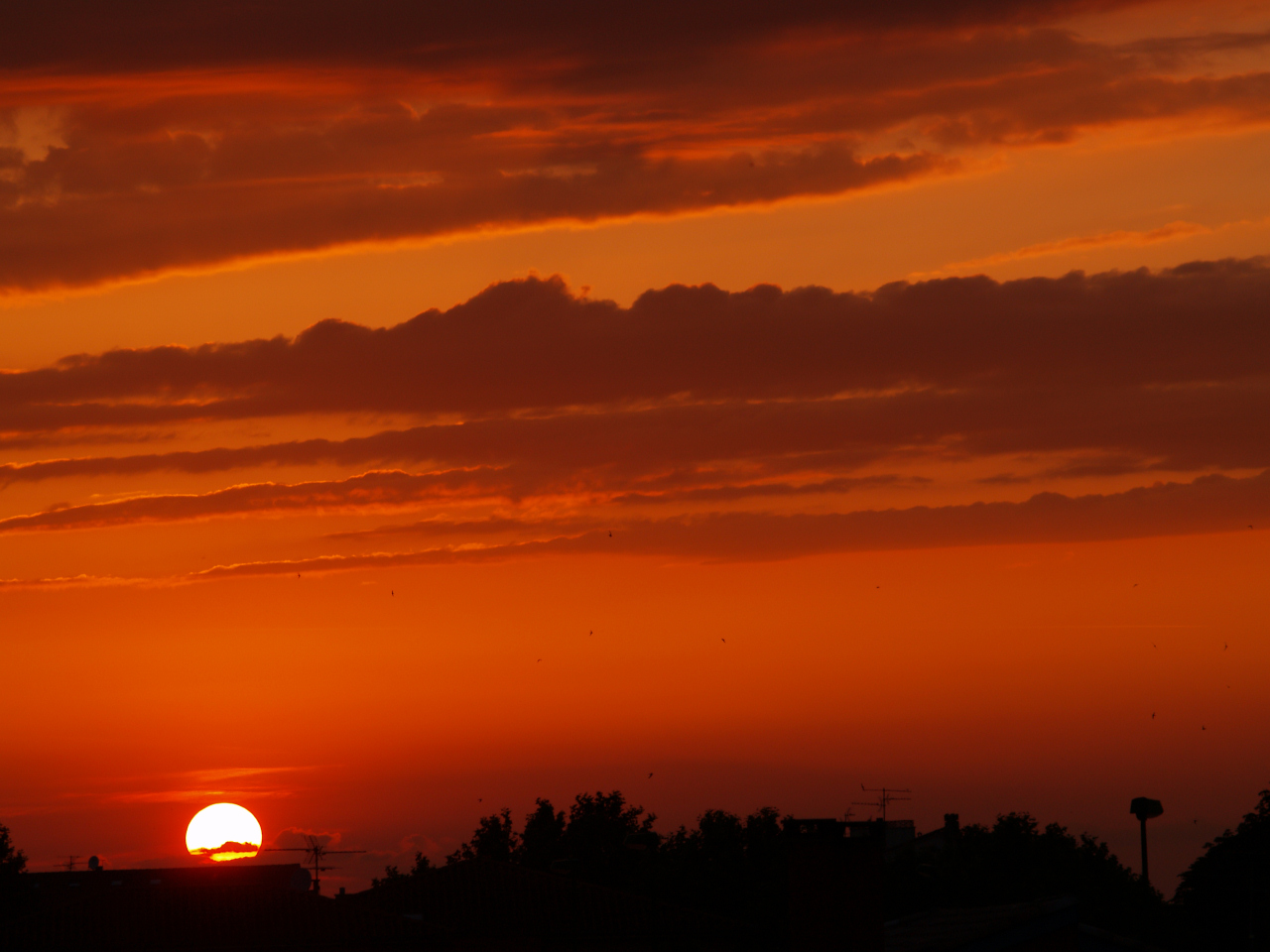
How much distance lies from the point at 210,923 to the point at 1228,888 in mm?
50244

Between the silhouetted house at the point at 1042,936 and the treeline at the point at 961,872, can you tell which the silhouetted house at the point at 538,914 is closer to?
the treeline at the point at 961,872

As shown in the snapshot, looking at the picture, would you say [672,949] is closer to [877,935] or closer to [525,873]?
[525,873]

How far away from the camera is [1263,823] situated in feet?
261

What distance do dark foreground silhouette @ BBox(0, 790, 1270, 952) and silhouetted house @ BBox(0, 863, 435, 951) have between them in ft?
0.28

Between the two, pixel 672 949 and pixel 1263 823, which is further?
pixel 1263 823

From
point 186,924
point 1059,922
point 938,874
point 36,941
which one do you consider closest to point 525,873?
point 186,924

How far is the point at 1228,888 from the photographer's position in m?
77.3

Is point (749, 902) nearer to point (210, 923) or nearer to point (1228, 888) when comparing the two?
point (1228, 888)

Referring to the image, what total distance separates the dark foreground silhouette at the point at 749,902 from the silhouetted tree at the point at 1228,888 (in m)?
0.10

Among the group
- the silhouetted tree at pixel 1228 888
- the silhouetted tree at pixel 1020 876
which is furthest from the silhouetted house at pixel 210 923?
the silhouetted tree at pixel 1228 888

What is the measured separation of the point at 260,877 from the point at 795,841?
8988 cm

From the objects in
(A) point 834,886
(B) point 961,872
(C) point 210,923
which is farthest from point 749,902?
(A) point 834,886

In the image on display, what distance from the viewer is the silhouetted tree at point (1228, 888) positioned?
249ft

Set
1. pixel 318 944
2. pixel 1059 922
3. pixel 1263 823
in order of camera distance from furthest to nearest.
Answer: pixel 1263 823 → pixel 318 944 → pixel 1059 922
